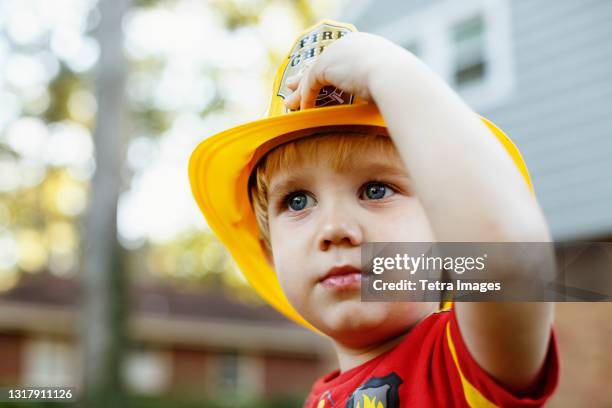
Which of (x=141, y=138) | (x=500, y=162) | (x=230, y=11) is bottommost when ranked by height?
(x=500, y=162)

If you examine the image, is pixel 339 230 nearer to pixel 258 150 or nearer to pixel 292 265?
pixel 292 265

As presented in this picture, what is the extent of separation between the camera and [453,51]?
8.71 meters

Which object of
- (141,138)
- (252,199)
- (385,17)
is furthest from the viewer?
(141,138)

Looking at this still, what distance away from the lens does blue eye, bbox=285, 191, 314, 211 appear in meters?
1.38

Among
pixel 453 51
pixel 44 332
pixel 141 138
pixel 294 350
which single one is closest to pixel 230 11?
pixel 141 138

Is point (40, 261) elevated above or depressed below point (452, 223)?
above

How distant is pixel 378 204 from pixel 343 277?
0.15m

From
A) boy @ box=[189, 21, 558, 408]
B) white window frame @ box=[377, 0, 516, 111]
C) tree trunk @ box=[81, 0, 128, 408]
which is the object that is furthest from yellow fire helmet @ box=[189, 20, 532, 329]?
tree trunk @ box=[81, 0, 128, 408]

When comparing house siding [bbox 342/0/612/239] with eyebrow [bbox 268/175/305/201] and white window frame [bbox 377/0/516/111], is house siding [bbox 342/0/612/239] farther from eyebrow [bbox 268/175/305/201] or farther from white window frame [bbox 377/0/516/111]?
eyebrow [bbox 268/175/305/201]

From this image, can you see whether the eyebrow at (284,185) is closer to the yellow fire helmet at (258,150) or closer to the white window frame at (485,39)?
the yellow fire helmet at (258,150)

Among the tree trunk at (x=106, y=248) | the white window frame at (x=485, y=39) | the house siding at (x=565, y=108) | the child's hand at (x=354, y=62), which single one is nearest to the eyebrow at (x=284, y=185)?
the child's hand at (x=354, y=62)

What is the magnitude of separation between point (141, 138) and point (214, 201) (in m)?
16.6

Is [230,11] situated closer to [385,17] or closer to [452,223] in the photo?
[385,17]

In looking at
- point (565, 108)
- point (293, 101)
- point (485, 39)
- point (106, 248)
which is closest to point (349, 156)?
point (293, 101)
